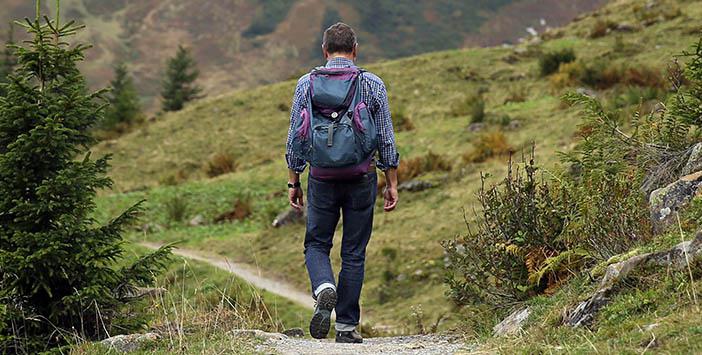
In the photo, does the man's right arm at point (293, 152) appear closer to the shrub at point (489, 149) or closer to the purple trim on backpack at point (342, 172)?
the purple trim on backpack at point (342, 172)

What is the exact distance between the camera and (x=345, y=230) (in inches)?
263

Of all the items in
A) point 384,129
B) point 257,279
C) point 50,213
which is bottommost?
point 257,279

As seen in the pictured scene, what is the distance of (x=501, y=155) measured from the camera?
16.6m

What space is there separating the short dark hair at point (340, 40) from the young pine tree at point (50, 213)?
6.23ft

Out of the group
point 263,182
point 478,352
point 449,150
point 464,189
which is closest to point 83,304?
point 478,352

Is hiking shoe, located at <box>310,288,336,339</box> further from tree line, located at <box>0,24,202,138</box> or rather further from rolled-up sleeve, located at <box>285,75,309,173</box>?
tree line, located at <box>0,24,202,138</box>

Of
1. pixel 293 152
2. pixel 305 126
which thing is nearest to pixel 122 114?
pixel 293 152

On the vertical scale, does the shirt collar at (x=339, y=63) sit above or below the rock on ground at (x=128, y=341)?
above

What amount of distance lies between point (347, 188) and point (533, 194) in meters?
1.46

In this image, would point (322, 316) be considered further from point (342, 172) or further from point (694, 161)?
point (694, 161)

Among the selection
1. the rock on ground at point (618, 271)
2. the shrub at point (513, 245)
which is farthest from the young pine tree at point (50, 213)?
the rock on ground at point (618, 271)

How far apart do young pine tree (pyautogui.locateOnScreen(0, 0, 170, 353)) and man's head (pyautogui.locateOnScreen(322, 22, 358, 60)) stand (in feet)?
6.20

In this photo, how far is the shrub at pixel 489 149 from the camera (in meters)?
16.8

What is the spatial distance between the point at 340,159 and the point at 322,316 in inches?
41.2
